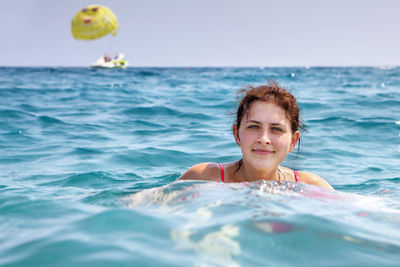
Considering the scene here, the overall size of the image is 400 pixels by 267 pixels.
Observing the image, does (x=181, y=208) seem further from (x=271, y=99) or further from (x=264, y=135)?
(x=271, y=99)

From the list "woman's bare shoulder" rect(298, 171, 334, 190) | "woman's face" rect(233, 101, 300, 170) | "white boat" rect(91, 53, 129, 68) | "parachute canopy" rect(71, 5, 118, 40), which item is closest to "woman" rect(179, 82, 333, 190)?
"woman's face" rect(233, 101, 300, 170)

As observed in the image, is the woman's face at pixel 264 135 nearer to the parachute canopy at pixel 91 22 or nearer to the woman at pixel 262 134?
the woman at pixel 262 134

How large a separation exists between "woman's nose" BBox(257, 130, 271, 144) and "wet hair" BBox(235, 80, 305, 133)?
23 cm

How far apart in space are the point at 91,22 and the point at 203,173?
33138 mm

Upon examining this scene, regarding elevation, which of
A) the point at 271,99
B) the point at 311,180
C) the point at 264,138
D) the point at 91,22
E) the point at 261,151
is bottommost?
the point at 311,180

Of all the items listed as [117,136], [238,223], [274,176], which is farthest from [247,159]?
[117,136]

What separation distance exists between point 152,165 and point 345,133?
4231 millimetres

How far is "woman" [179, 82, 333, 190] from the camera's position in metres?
3.53

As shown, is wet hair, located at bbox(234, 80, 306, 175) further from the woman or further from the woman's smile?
the woman's smile

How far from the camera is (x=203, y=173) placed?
388 cm

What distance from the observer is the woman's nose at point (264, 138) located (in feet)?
11.4

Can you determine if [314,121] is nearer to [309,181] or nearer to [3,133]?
[309,181]

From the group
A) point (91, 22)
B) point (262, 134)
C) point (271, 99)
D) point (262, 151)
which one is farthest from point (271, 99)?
point (91, 22)

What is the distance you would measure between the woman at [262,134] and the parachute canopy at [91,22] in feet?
108
